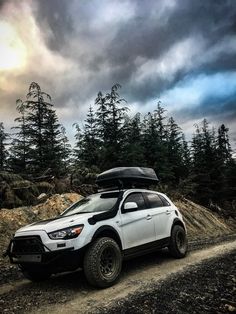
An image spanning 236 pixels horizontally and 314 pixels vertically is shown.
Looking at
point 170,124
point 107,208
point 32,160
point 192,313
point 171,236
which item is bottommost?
point 192,313

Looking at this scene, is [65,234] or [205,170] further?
[205,170]

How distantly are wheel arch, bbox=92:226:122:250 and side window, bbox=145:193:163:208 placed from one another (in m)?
1.81

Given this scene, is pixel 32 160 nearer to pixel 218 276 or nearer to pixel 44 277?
pixel 44 277

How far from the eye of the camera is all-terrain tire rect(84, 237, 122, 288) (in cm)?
687

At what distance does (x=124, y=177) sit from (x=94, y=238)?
2487 mm

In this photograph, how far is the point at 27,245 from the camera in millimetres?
7203

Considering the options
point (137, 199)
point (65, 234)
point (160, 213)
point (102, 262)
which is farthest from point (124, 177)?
point (65, 234)

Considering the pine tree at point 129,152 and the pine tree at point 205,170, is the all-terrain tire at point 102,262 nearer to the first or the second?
the pine tree at point 129,152

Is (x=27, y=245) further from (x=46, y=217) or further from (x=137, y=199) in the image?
(x=46, y=217)

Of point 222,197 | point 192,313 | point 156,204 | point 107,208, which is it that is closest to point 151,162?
point 222,197

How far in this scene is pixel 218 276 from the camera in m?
7.80

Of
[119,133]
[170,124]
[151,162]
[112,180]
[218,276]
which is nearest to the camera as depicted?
[218,276]

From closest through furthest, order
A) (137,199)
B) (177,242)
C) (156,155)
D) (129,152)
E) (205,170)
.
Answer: (137,199), (177,242), (129,152), (156,155), (205,170)

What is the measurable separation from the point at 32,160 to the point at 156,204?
37.2 feet
